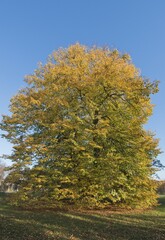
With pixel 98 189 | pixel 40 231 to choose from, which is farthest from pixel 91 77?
pixel 40 231

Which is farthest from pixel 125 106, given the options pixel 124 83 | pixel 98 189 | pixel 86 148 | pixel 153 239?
pixel 153 239

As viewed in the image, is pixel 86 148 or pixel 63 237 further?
pixel 86 148

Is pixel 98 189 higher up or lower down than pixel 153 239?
higher up

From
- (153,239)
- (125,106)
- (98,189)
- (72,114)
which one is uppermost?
(125,106)

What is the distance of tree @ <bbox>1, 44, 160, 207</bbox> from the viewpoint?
1967 centimetres

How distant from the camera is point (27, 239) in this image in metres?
9.67

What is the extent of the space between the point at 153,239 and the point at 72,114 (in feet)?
38.6

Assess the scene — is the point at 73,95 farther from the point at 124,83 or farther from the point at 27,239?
the point at 27,239

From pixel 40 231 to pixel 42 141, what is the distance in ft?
33.2

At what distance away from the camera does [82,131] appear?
20.4m

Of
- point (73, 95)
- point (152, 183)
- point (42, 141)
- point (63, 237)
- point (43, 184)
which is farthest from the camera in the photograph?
point (152, 183)

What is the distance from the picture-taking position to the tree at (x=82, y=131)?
1967 cm

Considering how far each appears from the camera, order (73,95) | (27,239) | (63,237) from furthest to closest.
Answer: (73,95) → (63,237) → (27,239)

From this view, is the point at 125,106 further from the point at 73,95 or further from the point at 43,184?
the point at 43,184
